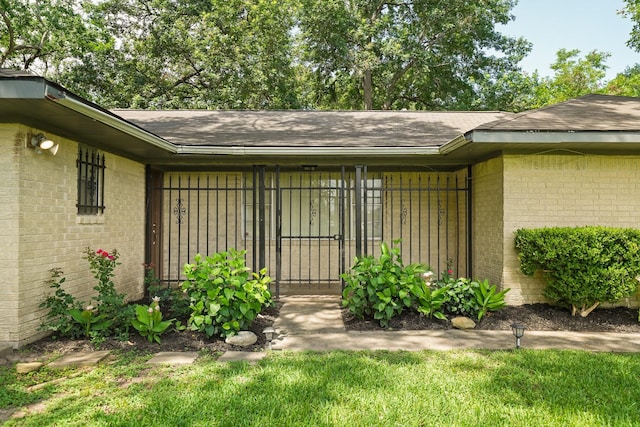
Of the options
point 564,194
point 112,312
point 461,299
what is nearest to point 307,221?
point 461,299

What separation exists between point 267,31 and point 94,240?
49.2ft

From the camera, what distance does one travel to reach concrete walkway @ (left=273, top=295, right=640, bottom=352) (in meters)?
4.50

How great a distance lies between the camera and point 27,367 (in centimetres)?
376

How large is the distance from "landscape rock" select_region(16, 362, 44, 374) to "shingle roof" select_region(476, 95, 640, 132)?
17.3ft

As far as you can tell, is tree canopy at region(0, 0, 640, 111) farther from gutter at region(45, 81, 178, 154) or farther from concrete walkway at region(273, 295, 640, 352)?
concrete walkway at region(273, 295, 640, 352)

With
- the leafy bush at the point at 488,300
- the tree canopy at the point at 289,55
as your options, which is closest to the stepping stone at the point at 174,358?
the leafy bush at the point at 488,300

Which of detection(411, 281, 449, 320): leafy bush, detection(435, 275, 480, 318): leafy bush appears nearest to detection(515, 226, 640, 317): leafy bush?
detection(435, 275, 480, 318): leafy bush

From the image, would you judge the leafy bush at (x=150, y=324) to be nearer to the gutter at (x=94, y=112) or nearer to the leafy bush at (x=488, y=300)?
the gutter at (x=94, y=112)

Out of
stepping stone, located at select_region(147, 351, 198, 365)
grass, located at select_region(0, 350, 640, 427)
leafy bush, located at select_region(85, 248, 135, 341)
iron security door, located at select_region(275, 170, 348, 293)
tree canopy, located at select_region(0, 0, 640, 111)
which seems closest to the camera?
grass, located at select_region(0, 350, 640, 427)

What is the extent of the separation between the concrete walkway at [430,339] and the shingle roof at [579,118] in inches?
96.9

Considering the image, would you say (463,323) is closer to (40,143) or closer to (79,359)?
(79,359)

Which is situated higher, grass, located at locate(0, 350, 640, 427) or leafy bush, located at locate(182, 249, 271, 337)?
leafy bush, located at locate(182, 249, 271, 337)

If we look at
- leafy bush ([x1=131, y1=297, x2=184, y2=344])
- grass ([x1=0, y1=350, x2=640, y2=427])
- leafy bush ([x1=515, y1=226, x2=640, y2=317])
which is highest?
leafy bush ([x1=515, y1=226, x2=640, y2=317])

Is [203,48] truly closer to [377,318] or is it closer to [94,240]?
[94,240]
